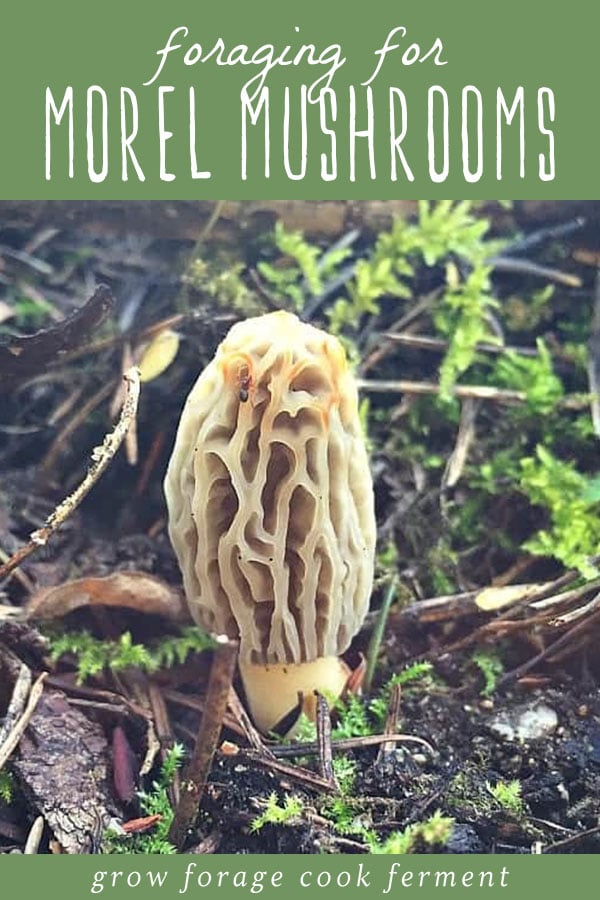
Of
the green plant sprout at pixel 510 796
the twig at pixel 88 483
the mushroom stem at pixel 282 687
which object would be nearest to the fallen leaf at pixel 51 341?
the twig at pixel 88 483

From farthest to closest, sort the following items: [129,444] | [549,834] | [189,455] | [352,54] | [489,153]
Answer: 1. [129,444]
2. [489,153]
3. [352,54]
4. [189,455]
5. [549,834]

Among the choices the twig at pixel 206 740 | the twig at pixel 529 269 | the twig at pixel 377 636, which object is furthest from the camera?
the twig at pixel 529 269

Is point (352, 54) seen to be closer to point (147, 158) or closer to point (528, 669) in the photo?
point (147, 158)

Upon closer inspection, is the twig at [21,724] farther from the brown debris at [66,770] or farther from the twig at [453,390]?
the twig at [453,390]

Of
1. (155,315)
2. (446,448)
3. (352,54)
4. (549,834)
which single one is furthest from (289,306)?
(549,834)

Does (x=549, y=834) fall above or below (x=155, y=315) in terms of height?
below

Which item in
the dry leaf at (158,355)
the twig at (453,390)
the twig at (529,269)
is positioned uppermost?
the twig at (529,269)

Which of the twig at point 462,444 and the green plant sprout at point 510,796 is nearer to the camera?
the green plant sprout at point 510,796
